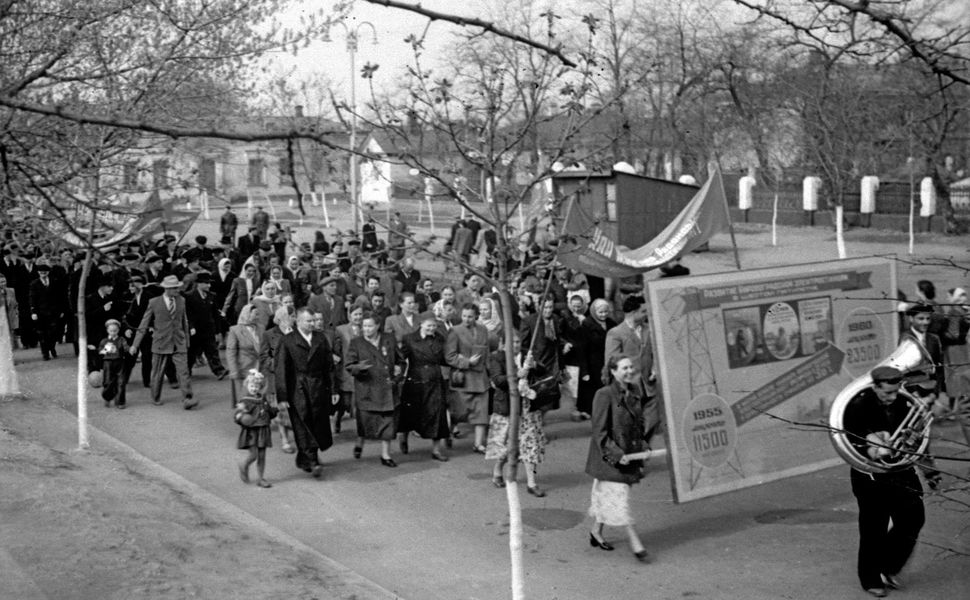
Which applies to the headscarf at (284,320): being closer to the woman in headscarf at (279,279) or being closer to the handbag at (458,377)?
the handbag at (458,377)

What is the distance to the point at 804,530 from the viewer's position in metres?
10.4

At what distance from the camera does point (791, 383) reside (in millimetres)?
11016

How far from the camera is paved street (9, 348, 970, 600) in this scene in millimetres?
9172

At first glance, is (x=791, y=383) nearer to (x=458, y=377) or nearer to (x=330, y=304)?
(x=458, y=377)

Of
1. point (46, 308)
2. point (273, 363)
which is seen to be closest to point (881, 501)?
point (273, 363)

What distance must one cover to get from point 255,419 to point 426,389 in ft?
6.87

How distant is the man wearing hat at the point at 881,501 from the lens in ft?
28.7

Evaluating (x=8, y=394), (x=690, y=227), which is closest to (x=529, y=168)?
(x=690, y=227)

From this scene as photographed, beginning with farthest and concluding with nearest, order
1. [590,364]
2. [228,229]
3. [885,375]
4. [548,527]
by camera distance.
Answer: [228,229] < [590,364] < [548,527] < [885,375]

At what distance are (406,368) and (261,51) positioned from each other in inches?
200

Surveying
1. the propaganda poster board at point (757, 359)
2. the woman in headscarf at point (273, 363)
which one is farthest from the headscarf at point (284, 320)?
the propaganda poster board at point (757, 359)

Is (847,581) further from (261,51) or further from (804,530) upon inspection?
(261,51)

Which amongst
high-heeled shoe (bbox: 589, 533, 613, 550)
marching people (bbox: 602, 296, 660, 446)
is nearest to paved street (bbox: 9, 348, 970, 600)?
high-heeled shoe (bbox: 589, 533, 613, 550)

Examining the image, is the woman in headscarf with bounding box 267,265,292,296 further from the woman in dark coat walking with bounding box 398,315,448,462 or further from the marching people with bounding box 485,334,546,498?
the marching people with bounding box 485,334,546,498
